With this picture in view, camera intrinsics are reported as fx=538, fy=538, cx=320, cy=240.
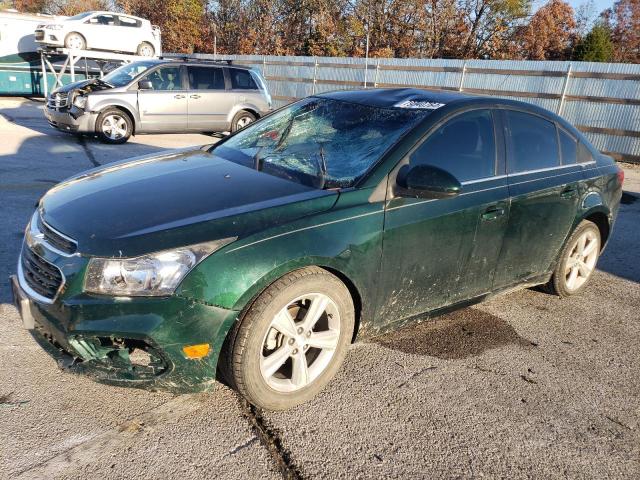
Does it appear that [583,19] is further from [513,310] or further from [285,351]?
[285,351]

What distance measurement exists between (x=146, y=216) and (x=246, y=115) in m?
10.6

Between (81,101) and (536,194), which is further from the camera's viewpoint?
(81,101)

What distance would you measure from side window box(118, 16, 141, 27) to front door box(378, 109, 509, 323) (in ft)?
58.9

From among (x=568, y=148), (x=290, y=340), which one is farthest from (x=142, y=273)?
(x=568, y=148)

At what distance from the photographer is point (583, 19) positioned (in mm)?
31594

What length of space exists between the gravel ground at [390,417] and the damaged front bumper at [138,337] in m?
0.31

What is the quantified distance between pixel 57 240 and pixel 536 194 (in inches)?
120

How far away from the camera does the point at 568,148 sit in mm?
4227

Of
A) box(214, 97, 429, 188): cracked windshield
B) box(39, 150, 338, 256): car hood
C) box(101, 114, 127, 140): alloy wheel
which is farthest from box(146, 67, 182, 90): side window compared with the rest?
box(39, 150, 338, 256): car hood

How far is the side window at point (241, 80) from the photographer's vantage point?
12555 mm

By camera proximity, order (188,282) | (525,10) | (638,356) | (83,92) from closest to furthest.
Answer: (188,282)
(638,356)
(83,92)
(525,10)

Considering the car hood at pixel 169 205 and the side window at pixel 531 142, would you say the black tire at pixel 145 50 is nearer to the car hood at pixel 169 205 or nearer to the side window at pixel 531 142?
the car hood at pixel 169 205

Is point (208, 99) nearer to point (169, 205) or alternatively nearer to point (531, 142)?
point (531, 142)

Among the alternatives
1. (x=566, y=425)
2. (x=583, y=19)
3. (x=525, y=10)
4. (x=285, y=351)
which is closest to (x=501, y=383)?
(x=566, y=425)
